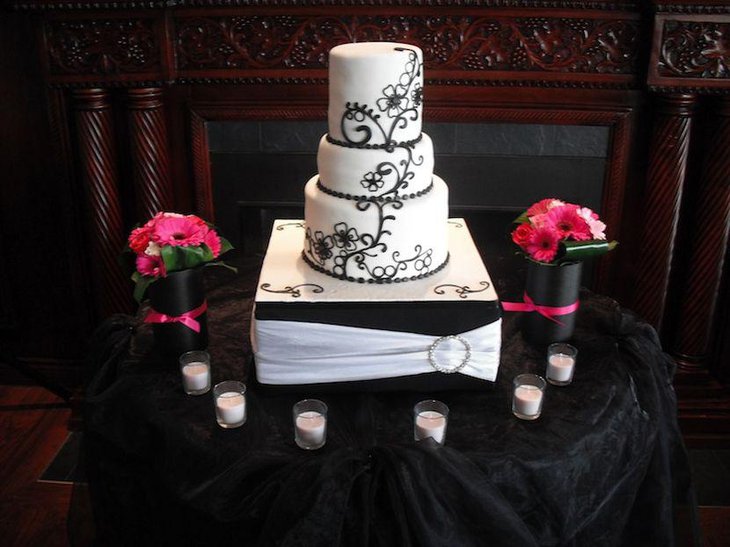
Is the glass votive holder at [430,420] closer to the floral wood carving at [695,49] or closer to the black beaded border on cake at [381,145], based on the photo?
the black beaded border on cake at [381,145]

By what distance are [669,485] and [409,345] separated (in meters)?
0.61

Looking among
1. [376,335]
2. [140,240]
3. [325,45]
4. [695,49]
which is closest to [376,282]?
[376,335]

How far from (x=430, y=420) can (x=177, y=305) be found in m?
0.55

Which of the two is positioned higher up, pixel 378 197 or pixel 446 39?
pixel 446 39

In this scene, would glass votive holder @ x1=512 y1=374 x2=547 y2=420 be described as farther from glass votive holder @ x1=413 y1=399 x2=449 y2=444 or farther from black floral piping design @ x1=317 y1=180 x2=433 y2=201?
black floral piping design @ x1=317 y1=180 x2=433 y2=201

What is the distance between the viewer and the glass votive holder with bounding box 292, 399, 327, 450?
4.44 ft

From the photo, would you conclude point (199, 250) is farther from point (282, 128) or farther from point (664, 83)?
point (664, 83)

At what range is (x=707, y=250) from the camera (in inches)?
89.5

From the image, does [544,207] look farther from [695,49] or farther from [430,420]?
[695,49]

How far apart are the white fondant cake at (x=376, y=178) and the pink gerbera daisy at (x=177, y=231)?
23 cm

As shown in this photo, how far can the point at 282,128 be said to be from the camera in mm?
2328

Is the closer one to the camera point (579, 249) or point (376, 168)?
point (376, 168)

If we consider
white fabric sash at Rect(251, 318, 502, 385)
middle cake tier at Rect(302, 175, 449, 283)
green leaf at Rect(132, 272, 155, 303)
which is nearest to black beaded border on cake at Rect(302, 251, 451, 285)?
middle cake tier at Rect(302, 175, 449, 283)

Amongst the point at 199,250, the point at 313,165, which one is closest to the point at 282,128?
the point at 313,165
